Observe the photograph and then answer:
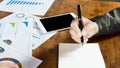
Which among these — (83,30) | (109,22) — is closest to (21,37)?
(83,30)

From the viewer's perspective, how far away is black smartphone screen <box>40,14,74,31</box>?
3.32 feet

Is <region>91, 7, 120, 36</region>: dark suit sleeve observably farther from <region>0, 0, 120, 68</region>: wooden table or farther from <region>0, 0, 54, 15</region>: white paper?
<region>0, 0, 54, 15</region>: white paper

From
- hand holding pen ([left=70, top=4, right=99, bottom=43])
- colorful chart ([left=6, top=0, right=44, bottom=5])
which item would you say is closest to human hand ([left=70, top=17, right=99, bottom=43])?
hand holding pen ([left=70, top=4, right=99, bottom=43])

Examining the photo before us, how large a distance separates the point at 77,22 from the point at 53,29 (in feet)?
0.43

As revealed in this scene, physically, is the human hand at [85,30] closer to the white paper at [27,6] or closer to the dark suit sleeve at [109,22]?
the dark suit sleeve at [109,22]

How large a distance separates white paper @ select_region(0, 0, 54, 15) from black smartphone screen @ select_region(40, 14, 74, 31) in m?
0.09

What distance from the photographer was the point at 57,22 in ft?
3.43

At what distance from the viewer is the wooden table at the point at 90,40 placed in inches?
32.8

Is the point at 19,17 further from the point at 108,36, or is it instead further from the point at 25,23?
the point at 108,36

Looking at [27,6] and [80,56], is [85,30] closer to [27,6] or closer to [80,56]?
[80,56]

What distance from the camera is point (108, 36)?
3.25 feet

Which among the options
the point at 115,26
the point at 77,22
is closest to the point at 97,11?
the point at 115,26

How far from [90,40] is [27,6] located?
1.44 feet

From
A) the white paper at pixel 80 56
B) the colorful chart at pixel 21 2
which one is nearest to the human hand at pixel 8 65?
the white paper at pixel 80 56
